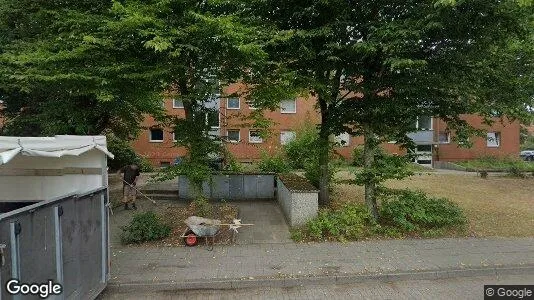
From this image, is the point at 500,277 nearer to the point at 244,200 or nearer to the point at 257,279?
the point at 257,279

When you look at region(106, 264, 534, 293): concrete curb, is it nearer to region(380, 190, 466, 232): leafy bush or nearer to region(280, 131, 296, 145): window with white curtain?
region(380, 190, 466, 232): leafy bush

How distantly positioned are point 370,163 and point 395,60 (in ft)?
9.68

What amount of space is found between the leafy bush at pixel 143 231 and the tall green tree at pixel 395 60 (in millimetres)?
4348

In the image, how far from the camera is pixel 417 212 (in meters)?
10.2

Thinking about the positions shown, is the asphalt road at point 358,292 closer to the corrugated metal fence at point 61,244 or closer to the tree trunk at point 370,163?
the corrugated metal fence at point 61,244

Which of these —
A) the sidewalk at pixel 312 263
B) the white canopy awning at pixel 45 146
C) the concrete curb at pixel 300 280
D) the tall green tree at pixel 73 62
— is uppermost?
the tall green tree at pixel 73 62

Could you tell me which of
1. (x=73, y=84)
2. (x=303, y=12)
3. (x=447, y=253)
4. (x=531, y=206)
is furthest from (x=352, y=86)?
(x=531, y=206)

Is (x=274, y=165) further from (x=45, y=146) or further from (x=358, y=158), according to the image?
(x=45, y=146)

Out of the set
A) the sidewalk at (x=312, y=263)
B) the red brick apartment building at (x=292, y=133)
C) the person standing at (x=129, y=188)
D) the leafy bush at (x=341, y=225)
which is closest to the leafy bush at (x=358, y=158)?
the leafy bush at (x=341, y=225)

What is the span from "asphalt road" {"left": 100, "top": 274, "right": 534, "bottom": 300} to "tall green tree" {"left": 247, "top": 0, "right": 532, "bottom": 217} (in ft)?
12.1

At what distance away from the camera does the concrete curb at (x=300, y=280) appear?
7043 mm

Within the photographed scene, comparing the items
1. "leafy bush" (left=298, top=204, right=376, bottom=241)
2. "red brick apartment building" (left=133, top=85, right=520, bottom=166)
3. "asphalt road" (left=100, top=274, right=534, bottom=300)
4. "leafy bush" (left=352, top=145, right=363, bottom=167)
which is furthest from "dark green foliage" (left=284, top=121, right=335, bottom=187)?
"asphalt road" (left=100, top=274, right=534, bottom=300)

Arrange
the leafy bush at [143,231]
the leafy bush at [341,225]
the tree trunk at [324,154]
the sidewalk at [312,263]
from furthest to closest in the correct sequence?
the tree trunk at [324,154] → the leafy bush at [341,225] → the leafy bush at [143,231] → the sidewalk at [312,263]

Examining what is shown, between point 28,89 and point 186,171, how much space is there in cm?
560
